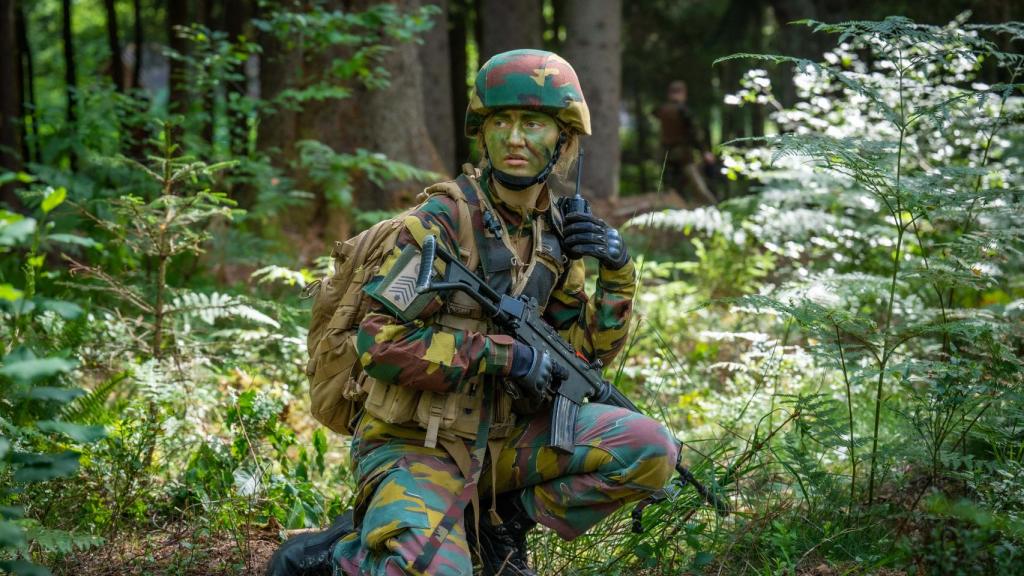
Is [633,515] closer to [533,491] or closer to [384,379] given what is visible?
[533,491]

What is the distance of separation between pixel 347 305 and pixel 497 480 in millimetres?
858

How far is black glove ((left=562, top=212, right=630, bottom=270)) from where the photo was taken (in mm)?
3744

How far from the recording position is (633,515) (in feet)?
12.4

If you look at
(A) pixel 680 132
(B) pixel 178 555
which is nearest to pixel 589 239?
(B) pixel 178 555

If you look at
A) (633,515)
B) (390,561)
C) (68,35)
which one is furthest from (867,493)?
(68,35)

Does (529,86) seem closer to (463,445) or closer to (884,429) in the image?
(463,445)

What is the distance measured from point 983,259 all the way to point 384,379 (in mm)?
2803

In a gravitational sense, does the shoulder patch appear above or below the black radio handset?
below

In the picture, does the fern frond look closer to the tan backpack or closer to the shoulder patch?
the tan backpack

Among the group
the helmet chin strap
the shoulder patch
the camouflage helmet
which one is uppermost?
the camouflage helmet

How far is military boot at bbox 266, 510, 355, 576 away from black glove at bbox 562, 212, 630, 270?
1332 mm

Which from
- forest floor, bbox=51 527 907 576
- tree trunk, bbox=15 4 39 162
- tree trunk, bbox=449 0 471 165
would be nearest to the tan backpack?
forest floor, bbox=51 527 907 576

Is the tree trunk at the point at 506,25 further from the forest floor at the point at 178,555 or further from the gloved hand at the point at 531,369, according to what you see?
the gloved hand at the point at 531,369

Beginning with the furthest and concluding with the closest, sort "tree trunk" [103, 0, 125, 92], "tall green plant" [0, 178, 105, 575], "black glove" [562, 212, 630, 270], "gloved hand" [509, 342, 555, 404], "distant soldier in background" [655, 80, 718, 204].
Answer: "distant soldier in background" [655, 80, 718, 204], "tree trunk" [103, 0, 125, 92], "black glove" [562, 212, 630, 270], "gloved hand" [509, 342, 555, 404], "tall green plant" [0, 178, 105, 575]
